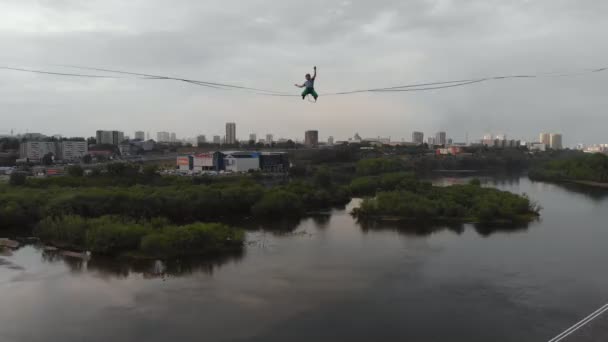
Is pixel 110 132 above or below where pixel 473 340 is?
above

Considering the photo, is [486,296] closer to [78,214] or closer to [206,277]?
[206,277]

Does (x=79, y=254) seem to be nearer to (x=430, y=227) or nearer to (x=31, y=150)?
(x=430, y=227)

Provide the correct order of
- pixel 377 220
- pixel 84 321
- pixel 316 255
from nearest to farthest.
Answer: pixel 84 321 → pixel 316 255 → pixel 377 220

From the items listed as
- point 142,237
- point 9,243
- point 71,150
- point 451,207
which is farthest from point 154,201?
point 71,150

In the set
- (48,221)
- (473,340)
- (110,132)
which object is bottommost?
(473,340)

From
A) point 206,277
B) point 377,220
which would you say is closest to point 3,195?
point 206,277

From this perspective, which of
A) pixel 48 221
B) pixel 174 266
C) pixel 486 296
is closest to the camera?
pixel 486 296
